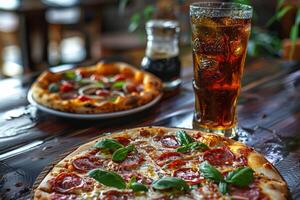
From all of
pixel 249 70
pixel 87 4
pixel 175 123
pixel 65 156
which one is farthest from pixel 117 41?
pixel 65 156

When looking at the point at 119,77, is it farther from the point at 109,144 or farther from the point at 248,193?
the point at 248,193

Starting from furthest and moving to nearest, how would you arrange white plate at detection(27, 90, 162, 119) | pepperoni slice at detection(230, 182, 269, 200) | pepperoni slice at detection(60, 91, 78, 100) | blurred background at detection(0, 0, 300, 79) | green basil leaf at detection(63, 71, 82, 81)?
blurred background at detection(0, 0, 300, 79) < green basil leaf at detection(63, 71, 82, 81) < pepperoni slice at detection(60, 91, 78, 100) < white plate at detection(27, 90, 162, 119) < pepperoni slice at detection(230, 182, 269, 200)

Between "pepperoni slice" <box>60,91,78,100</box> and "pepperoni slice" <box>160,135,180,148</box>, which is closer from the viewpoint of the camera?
"pepperoni slice" <box>160,135,180,148</box>

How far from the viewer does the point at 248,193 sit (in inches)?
34.6

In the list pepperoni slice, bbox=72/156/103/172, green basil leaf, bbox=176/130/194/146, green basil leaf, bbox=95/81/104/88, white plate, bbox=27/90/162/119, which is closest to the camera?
pepperoni slice, bbox=72/156/103/172

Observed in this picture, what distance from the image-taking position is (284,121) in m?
1.39

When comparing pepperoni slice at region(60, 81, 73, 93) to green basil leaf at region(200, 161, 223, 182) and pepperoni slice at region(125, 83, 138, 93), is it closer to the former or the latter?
pepperoni slice at region(125, 83, 138, 93)

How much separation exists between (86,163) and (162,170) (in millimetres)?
186

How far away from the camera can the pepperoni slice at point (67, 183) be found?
2.98ft

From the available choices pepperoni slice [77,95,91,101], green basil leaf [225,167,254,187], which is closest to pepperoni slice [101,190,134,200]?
green basil leaf [225,167,254,187]

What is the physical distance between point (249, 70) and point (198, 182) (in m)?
1.18

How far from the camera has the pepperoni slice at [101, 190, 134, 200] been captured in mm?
875

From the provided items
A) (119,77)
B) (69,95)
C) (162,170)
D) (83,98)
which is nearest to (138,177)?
(162,170)

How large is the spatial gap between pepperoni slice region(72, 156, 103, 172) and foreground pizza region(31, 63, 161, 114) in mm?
343
